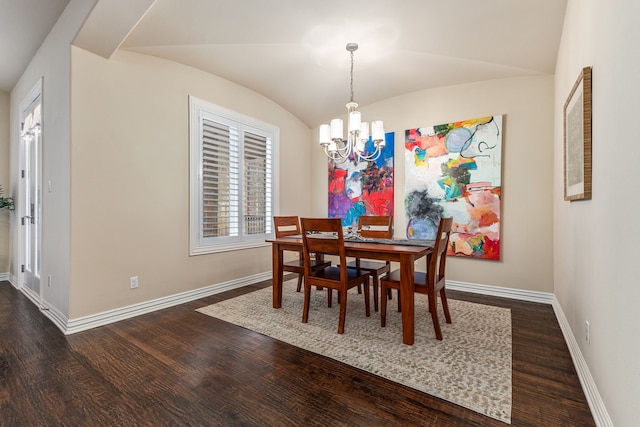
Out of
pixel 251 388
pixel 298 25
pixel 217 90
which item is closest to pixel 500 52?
pixel 298 25

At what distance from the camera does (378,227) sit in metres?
3.79

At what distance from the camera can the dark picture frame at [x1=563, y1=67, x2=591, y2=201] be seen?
5.76 feet

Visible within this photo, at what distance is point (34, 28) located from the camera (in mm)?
2885

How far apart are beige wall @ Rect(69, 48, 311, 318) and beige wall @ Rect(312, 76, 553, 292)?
3064 millimetres

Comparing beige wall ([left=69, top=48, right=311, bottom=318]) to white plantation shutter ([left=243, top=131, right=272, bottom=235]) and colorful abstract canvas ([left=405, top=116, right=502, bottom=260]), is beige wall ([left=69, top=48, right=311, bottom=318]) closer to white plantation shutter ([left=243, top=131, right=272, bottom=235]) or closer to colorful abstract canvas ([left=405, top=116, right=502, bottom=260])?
white plantation shutter ([left=243, top=131, right=272, bottom=235])

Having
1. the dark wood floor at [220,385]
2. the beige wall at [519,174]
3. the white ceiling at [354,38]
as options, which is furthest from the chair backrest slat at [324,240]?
the beige wall at [519,174]

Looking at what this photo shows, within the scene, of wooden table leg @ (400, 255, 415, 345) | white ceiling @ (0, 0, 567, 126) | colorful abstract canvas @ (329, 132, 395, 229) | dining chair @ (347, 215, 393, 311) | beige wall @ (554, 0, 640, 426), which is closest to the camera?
beige wall @ (554, 0, 640, 426)

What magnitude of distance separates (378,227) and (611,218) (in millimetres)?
2506

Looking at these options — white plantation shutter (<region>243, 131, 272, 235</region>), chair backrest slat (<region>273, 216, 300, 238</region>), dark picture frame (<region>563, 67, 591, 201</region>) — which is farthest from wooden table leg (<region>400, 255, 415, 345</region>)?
white plantation shutter (<region>243, 131, 272, 235</region>)

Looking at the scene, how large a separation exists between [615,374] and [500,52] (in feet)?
9.60

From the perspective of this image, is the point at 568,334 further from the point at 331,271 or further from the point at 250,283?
the point at 250,283

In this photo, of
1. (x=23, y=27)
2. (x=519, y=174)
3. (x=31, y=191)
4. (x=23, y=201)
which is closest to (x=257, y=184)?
(x=31, y=191)

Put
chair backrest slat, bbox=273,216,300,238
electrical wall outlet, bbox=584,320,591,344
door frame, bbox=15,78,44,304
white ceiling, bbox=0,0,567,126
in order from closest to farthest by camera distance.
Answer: electrical wall outlet, bbox=584,320,591,344, white ceiling, bbox=0,0,567,126, door frame, bbox=15,78,44,304, chair backrest slat, bbox=273,216,300,238

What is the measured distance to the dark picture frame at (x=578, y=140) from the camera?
5.76 ft
